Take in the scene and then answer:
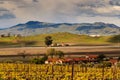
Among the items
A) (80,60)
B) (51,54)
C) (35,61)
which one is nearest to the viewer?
(35,61)

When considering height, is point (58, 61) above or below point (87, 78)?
below

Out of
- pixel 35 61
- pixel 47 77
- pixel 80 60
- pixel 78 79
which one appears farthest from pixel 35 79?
pixel 80 60

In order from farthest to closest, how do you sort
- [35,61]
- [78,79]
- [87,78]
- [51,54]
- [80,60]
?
1. [51,54]
2. [80,60]
3. [35,61]
4. [87,78]
5. [78,79]

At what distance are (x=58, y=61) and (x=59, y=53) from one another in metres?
49.8

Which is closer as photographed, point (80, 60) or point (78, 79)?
point (78, 79)

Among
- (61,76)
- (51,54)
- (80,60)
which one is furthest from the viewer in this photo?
(51,54)

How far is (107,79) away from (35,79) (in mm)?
14931

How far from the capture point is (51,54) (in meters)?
192

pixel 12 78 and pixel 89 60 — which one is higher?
pixel 12 78

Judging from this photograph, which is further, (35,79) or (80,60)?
(80,60)

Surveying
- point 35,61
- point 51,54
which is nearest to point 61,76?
point 35,61

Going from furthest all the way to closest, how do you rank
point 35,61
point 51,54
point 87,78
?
point 51,54
point 35,61
point 87,78

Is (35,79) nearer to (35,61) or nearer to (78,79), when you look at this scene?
(78,79)

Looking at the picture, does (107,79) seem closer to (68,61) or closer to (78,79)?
(78,79)
